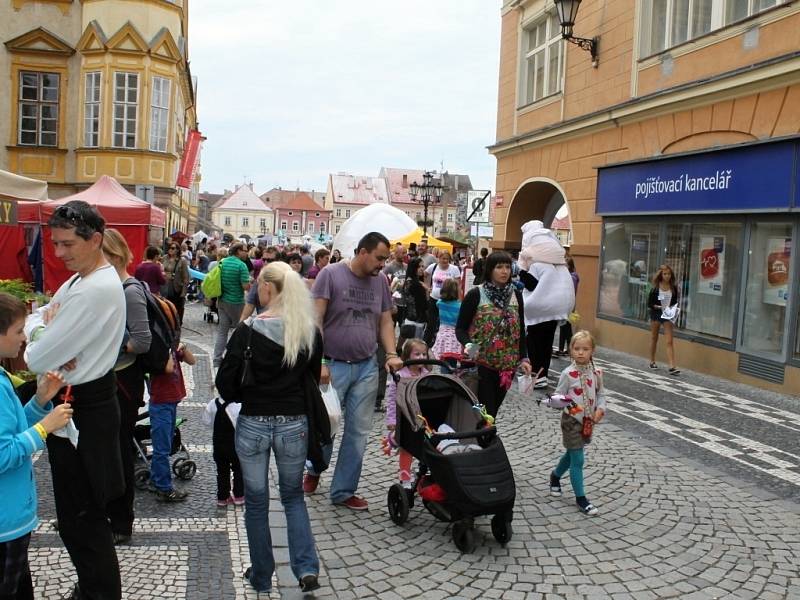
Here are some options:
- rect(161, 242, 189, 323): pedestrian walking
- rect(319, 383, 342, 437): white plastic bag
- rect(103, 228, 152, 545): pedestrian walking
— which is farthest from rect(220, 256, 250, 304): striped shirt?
rect(319, 383, 342, 437): white plastic bag

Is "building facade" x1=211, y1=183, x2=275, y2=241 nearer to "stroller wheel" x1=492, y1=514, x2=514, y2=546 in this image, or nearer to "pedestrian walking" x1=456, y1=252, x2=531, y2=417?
"pedestrian walking" x1=456, y1=252, x2=531, y2=417

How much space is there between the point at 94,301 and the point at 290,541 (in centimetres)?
163

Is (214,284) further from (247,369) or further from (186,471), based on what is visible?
(247,369)

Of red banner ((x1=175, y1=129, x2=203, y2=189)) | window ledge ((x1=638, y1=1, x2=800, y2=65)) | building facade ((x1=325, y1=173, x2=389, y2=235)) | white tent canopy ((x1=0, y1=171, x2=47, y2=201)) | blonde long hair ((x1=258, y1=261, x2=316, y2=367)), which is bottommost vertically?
blonde long hair ((x1=258, y1=261, x2=316, y2=367))

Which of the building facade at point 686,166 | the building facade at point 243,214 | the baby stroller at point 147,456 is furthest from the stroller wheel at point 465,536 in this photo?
the building facade at point 243,214

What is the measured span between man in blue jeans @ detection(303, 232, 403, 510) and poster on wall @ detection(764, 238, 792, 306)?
23.6 feet

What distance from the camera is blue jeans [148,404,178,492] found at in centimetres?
509

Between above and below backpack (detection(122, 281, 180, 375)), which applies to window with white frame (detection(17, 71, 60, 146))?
above

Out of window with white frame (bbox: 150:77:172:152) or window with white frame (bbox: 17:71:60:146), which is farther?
window with white frame (bbox: 17:71:60:146)

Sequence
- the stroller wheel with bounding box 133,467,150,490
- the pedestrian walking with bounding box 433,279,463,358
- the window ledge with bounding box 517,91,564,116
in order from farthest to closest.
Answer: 1. the window ledge with bounding box 517,91,564,116
2. the pedestrian walking with bounding box 433,279,463,358
3. the stroller wheel with bounding box 133,467,150,490

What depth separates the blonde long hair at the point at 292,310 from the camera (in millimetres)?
3611

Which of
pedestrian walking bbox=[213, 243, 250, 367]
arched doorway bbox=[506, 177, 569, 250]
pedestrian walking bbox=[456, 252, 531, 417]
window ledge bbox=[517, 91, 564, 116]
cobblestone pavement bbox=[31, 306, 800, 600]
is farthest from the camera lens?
arched doorway bbox=[506, 177, 569, 250]

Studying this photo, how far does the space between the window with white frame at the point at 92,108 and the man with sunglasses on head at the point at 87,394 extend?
22.4 m

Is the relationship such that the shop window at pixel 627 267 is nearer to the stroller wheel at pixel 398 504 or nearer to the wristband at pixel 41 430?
the stroller wheel at pixel 398 504
